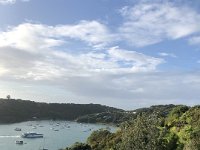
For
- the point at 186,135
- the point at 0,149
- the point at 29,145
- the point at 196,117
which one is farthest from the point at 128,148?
the point at 29,145

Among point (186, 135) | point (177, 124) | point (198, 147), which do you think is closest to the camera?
point (198, 147)

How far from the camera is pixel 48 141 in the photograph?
18188 cm

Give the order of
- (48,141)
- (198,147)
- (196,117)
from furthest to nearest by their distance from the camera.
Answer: (48,141) → (196,117) → (198,147)

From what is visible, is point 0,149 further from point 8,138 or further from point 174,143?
point 174,143

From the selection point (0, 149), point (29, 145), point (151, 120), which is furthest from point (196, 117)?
point (29, 145)

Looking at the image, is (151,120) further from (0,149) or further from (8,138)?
(8,138)

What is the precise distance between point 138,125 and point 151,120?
1.30 m

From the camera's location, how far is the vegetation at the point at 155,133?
1384 inches

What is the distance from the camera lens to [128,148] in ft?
116

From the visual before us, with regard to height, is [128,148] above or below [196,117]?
below

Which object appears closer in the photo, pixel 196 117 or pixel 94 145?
pixel 196 117

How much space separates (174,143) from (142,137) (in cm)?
2063

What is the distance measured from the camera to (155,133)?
1380 inches

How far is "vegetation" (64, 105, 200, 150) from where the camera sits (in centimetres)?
3516
